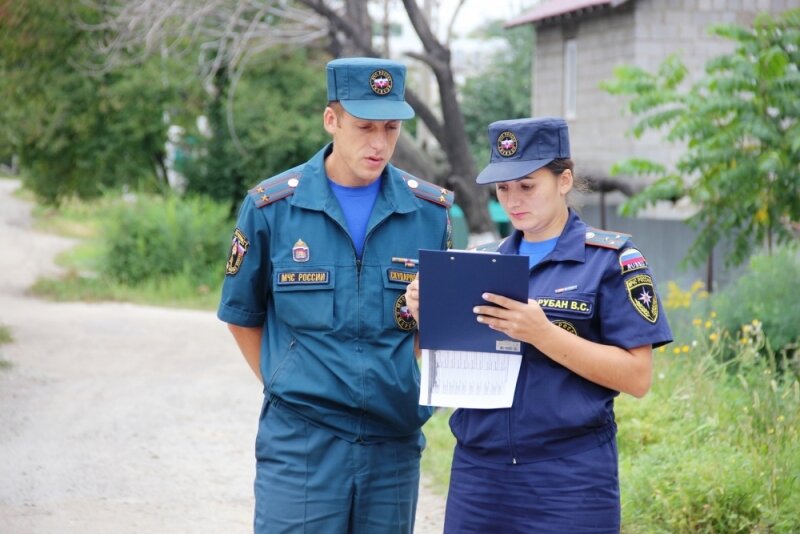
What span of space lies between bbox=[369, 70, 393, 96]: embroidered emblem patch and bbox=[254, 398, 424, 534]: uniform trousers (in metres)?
1.02

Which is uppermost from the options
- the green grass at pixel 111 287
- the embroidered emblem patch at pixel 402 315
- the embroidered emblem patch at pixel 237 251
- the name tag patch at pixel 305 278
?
the embroidered emblem patch at pixel 237 251

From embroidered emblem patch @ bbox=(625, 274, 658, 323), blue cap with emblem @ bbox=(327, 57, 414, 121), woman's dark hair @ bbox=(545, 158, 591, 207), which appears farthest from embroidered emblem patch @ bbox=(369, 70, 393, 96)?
embroidered emblem patch @ bbox=(625, 274, 658, 323)

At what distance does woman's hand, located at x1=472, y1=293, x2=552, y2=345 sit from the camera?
313 cm

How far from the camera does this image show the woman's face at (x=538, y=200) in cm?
342

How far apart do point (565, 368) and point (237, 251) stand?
1146 mm

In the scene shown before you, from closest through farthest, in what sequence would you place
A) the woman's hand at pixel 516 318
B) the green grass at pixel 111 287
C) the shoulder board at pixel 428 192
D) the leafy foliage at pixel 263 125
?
the woman's hand at pixel 516 318 < the shoulder board at pixel 428 192 < the green grass at pixel 111 287 < the leafy foliage at pixel 263 125

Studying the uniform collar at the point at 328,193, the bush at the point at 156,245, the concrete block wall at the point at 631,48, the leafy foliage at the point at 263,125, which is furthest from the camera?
the leafy foliage at the point at 263,125

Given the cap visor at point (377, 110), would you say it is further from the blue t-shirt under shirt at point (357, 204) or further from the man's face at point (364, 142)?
the blue t-shirt under shirt at point (357, 204)

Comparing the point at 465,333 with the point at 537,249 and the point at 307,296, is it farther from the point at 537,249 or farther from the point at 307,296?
the point at 307,296

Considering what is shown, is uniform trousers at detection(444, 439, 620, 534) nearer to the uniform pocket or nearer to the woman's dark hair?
the uniform pocket

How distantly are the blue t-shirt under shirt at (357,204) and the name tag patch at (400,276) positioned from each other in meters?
0.13

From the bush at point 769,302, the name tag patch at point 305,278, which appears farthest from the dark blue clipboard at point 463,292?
the bush at point 769,302

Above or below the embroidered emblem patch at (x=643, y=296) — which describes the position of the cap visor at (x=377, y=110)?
above

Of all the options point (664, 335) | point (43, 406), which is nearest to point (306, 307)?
point (664, 335)
